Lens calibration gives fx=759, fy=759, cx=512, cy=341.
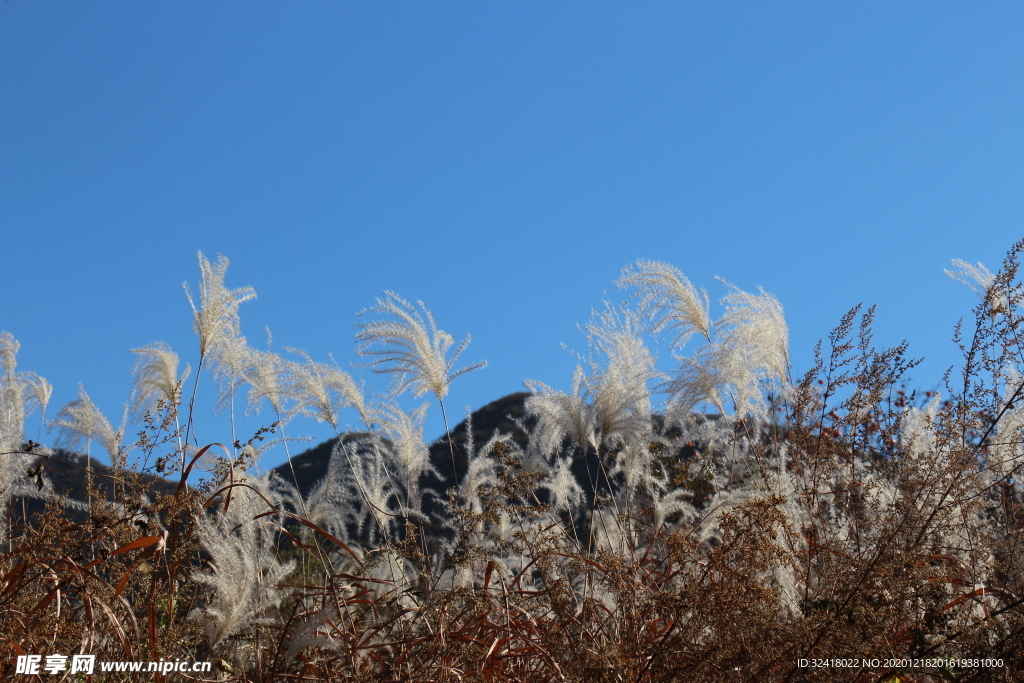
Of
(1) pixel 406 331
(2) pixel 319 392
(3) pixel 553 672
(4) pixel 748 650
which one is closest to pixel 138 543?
(3) pixel 553 672

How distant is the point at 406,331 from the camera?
3975 millimetres

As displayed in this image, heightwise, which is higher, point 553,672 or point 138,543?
point 138,543

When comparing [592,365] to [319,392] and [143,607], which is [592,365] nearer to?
[319,392]

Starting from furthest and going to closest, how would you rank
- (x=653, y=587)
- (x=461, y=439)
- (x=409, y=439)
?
(x=461, y=439), (x=409, y=439), (x=653, y=587)

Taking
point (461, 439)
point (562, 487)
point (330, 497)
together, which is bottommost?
point (562, 487)

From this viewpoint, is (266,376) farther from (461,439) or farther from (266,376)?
(461,439)

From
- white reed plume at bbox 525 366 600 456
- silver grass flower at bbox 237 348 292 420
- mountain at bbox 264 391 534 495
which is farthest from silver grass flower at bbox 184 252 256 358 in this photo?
mountain at bbox 264 391 534 495

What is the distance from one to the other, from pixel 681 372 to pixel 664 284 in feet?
1.84

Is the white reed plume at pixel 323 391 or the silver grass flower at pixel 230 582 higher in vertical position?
the white reed plume at pixel 323 391

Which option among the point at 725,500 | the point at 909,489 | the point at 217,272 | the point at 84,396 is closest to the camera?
the point at 909,489

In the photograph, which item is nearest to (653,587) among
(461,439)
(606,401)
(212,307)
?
(606,401)

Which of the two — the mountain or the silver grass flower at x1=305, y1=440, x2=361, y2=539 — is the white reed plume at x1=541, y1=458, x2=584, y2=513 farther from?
the mountain

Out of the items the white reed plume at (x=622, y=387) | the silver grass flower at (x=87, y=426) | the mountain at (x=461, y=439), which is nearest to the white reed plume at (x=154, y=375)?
the silver grass flower at (x=87, y=426)

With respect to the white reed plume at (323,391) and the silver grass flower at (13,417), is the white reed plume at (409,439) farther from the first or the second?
the silver grass flower at (13,417)
